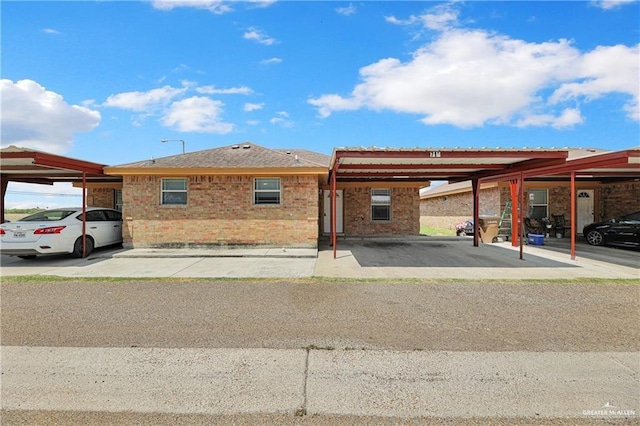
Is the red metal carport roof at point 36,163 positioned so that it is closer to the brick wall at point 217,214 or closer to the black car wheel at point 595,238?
the brick wall at point 217,214

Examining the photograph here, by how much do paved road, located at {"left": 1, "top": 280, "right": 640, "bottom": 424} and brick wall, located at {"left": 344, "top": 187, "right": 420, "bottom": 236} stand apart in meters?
10.3

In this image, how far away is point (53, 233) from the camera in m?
9.80

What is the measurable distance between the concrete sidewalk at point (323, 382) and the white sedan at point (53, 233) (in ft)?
23.3

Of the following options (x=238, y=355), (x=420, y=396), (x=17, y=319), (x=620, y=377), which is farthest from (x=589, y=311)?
(x=17, y=319)

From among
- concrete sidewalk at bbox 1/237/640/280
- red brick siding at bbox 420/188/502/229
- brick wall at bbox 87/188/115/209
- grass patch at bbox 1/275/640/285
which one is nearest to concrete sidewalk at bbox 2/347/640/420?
grass patch at bbox 1/275/640/285

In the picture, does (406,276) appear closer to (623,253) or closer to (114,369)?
(114,369)

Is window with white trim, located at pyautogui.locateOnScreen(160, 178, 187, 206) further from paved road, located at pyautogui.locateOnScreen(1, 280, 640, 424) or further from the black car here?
the black car

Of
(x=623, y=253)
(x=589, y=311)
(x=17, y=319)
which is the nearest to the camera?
(x=17, y=319)

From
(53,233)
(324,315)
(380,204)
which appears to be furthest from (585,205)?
(53,233)

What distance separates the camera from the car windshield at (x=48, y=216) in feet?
33.2

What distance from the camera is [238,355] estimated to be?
3.77 meters

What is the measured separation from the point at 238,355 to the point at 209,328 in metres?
0.96

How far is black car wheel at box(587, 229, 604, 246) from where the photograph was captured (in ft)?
44.8

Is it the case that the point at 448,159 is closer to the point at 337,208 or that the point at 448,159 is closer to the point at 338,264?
the point at 338,264
